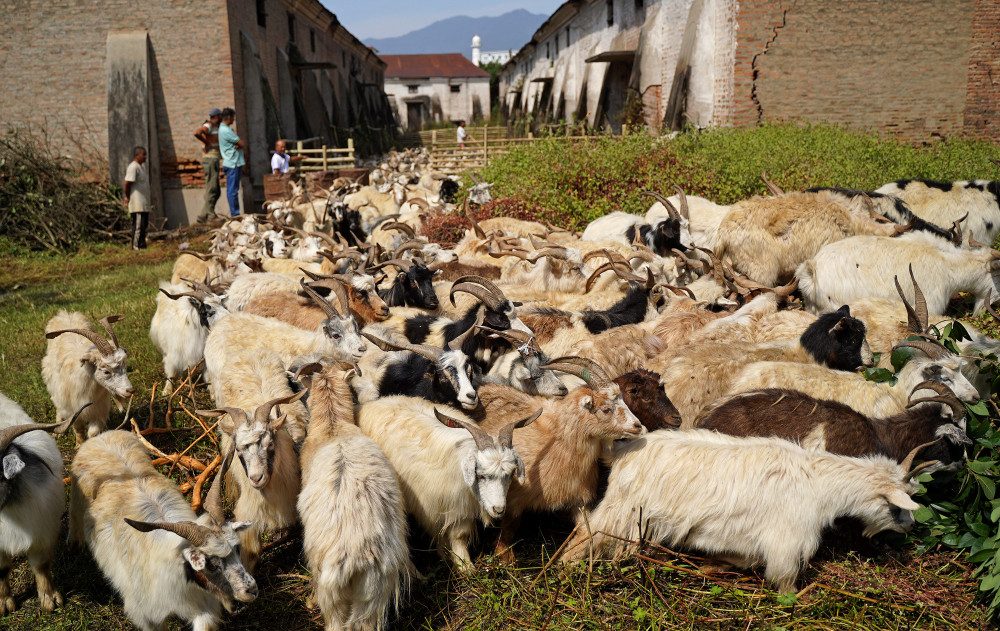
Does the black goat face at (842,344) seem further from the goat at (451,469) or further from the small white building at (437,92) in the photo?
the small white building at (437,92)

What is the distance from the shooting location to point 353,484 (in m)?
3.27

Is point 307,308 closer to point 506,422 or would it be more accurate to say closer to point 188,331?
point 188,331

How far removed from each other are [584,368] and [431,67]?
57090 mm

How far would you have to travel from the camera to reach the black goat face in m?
4.53

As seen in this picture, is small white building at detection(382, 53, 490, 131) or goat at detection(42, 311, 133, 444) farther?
small white building at detection(382, 53, 490, 131)

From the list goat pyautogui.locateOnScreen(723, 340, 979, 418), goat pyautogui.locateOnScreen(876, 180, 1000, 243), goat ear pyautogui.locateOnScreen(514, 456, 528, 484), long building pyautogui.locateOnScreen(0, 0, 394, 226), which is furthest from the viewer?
long building pyautogui.locateOnScreen(0, 0, 394, 226)

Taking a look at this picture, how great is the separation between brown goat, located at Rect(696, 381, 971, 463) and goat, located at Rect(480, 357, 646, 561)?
2.12 feet

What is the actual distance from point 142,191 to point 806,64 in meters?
12.2

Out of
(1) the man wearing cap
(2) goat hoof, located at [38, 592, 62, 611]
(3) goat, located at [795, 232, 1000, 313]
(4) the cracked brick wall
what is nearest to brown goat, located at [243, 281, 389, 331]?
(2) goat hoof, located at [38, 592, 62, 611]

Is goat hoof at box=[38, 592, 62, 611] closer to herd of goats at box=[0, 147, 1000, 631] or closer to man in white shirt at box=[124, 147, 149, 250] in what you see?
herd of goats at box=[0, 147, 1000, 631]

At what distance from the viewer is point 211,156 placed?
44.7 feet

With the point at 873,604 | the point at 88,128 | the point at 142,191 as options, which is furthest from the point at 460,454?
the point at 88,128

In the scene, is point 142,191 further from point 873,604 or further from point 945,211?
point 873,604

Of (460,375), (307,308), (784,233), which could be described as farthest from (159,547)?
(784,233)
